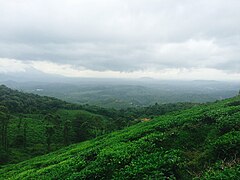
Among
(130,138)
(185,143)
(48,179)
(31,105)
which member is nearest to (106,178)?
(48,179)

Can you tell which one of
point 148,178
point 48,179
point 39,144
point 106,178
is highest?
point 148,178

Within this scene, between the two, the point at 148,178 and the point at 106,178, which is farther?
the point at 106,178

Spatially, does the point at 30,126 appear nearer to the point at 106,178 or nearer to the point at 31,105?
the point at 31,105

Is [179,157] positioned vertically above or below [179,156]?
above

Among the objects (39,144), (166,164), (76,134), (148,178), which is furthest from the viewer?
(76,134)

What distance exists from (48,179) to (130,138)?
9168 millimetres

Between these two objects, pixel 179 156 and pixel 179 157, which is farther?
→ pixel 179 156

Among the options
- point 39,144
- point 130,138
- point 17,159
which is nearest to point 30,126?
point 39,144

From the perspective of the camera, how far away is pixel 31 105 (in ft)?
437

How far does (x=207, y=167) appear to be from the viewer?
12.3 meters

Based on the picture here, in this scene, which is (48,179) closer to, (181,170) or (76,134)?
(181,170)

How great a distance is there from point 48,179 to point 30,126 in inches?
3007

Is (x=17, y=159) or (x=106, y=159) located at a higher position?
(x=106, y=159)

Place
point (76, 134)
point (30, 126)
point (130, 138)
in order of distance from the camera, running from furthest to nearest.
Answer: point (30, 126) → point (76, 134) → point (130, 138)
